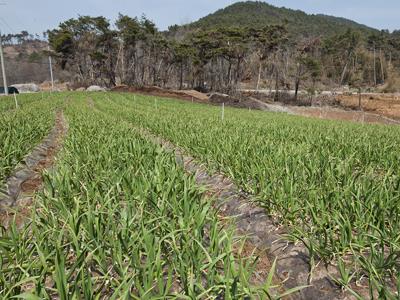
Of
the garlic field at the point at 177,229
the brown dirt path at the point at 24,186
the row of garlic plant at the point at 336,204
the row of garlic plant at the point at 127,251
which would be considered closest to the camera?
the row of garlic plant at the point at 127,251

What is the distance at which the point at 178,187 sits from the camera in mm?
3521

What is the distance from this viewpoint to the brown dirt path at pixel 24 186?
150 inches

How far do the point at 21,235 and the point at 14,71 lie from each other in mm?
90415

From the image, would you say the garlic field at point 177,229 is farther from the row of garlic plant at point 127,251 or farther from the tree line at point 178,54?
the tree line at point 178,54

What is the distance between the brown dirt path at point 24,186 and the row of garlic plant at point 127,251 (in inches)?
13.0

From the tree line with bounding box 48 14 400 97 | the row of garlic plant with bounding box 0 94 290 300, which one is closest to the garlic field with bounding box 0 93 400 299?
the row of garlic plant with bounding box 0 94 290 300

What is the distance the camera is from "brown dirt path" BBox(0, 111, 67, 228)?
3.81 metres

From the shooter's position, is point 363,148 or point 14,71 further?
point 14,71

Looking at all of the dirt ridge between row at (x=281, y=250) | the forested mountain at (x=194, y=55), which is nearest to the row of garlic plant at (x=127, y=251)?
the dirt ridge between row at (x=281, y=250)

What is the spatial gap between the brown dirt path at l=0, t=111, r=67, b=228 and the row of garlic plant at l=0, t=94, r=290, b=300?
329 mm

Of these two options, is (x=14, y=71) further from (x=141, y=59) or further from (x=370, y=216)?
(x=370, y=216)

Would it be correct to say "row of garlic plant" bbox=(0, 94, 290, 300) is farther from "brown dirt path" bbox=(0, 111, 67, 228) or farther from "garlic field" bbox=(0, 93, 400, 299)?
"brown dirt path" bbox=(0, 111, 67, 228)

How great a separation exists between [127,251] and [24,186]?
327 cm

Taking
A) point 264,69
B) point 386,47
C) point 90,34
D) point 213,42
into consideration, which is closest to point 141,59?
point 90,34
